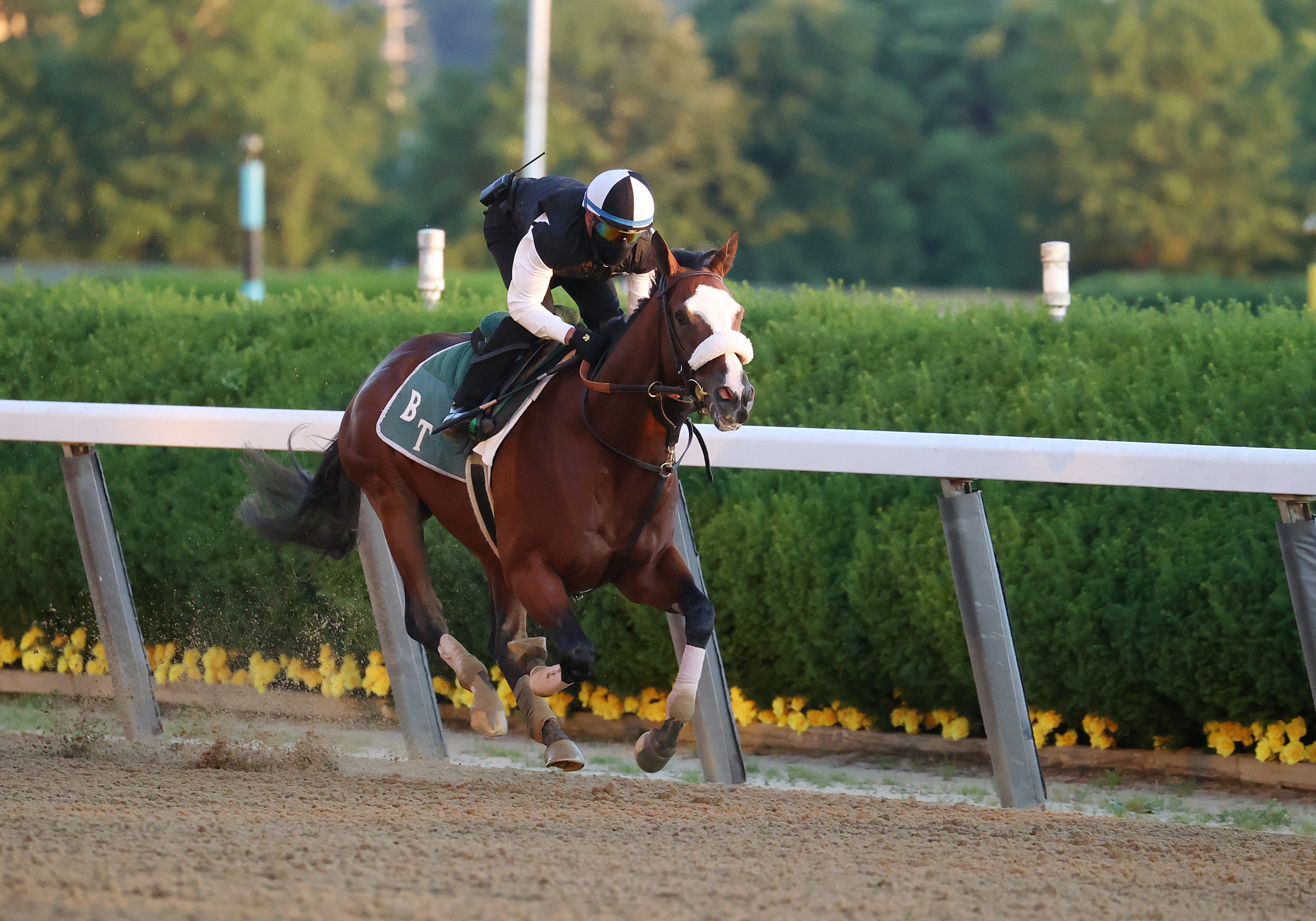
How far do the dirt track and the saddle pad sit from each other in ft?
3.05

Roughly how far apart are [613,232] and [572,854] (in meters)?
1.57

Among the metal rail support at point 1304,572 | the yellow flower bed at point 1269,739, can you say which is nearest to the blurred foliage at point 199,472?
the yellow flower bed at point 1269,739

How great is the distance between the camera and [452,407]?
457 centimetres

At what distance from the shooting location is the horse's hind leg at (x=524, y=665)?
4.19 metres

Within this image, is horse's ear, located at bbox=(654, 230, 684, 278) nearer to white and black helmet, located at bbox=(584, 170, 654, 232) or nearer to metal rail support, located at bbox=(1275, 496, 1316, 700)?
white and black helmet, located at bbox=(584, 170, 654, 232)

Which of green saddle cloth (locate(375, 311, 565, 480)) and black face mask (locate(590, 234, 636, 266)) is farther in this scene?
green saddle cloth (locate(375, 311, 565, 480))

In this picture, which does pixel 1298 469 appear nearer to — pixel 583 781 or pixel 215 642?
pixel 583 781

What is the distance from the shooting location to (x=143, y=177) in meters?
31.7

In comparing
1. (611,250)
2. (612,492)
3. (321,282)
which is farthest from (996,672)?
(321,282)

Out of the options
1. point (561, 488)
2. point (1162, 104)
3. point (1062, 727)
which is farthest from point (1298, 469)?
point (1162, 104)

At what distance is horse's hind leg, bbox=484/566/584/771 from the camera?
4191mm

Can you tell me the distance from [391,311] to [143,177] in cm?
2715

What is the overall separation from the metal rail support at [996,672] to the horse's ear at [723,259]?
1.04 m

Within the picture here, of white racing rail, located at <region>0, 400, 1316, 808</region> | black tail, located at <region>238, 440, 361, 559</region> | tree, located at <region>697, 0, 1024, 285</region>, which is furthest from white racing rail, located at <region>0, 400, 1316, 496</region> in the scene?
tree, located at <region>697, 0, 1024, 285</region>
